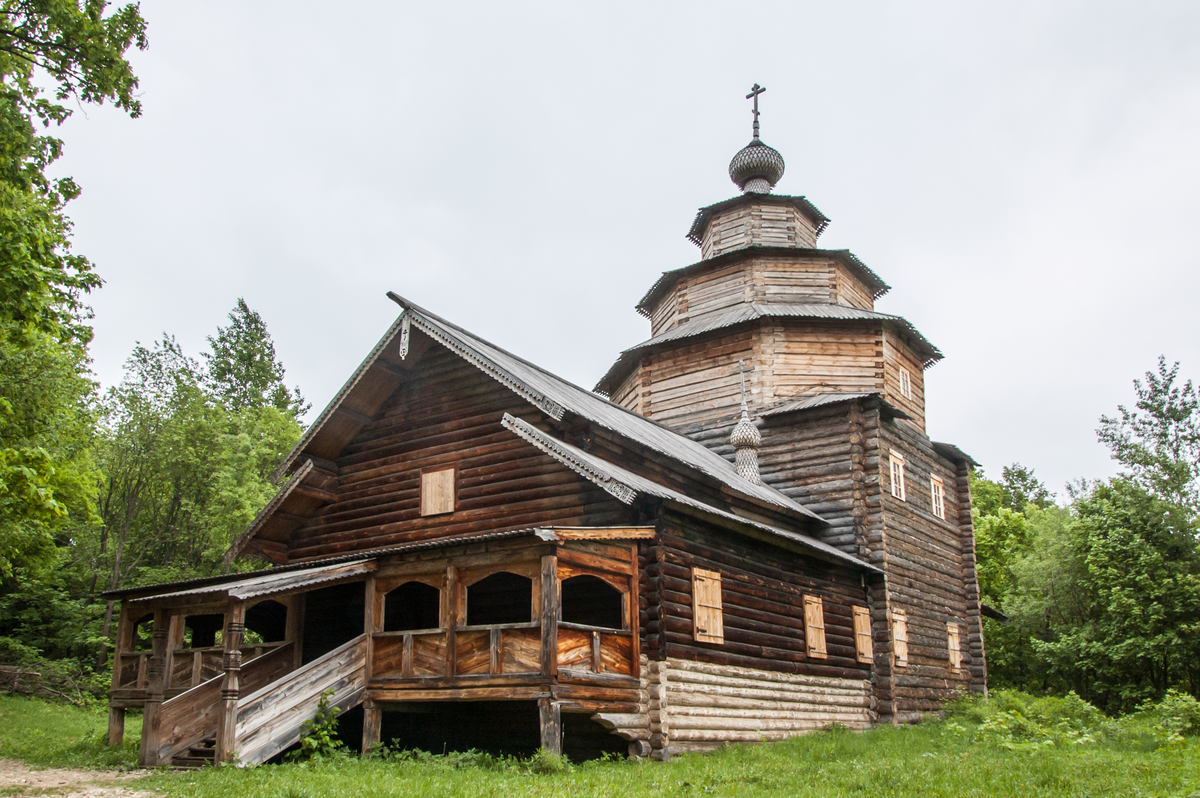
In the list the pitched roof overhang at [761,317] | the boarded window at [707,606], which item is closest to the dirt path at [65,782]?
the boarded window at [707,606]

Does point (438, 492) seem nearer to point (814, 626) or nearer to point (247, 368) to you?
point (814, 626)

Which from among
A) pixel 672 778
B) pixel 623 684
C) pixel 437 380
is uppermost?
pixel 437 380

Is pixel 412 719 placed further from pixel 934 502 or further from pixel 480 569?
pixel 934 502

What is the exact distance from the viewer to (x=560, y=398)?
17.3 m

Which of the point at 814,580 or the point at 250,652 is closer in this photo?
the point at 250,652

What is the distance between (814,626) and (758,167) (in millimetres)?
17188

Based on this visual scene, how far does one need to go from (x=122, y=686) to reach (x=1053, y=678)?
34.4 metres

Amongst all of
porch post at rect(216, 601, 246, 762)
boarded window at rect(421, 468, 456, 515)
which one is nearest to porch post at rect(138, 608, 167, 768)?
porch post at rect(216, 601, 246, 762)

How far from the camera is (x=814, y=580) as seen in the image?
65.7 feet

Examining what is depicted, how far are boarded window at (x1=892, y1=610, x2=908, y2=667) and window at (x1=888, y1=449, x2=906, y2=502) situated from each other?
2884mm

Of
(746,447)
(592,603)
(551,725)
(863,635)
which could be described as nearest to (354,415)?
(592,603)

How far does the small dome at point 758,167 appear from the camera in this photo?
31594 millimetres

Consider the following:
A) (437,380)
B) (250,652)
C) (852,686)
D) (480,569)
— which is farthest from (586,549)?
(852,686)

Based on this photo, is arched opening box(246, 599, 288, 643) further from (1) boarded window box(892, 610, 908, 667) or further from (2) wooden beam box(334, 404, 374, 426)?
(1) boarded window box(892, 610, 908, 667)
